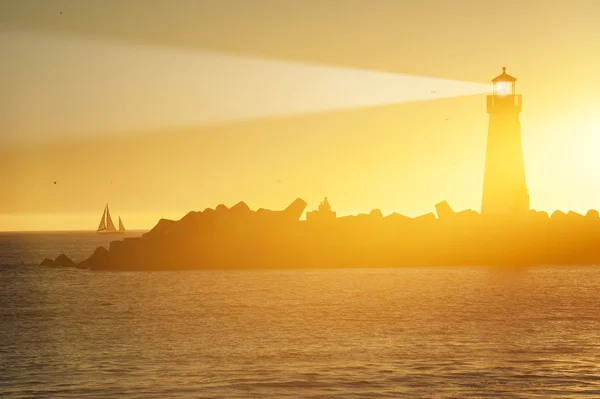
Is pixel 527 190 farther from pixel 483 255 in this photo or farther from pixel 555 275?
pixel 483 255

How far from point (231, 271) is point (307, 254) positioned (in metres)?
7.91

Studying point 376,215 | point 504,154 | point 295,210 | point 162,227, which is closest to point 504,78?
point 504,154

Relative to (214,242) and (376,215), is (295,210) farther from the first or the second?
(376,215)

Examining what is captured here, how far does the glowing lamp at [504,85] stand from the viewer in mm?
73062

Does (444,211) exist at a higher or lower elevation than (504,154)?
lower

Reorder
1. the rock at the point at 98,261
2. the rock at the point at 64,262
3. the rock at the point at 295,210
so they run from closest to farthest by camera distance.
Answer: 1. the rock at the point at 295,210
2. the rock at the point at 98,261
3. the rock at the point at 64,262

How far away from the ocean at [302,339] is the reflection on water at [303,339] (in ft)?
0.21

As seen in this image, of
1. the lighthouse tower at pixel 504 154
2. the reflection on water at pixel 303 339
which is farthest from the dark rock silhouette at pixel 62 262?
the lighthouse tower at pixel 504 154

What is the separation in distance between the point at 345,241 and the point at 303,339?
50304 millimetres

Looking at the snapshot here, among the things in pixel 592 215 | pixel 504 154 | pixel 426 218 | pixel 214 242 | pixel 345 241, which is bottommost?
pixel 214 242

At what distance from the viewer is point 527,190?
73.9m

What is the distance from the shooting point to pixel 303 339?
3575cm

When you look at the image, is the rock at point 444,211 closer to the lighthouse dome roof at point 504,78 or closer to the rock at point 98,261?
the lighthouse dome roof at point 504,78

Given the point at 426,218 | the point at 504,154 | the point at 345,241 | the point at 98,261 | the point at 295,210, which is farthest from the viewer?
the point at 345,241
